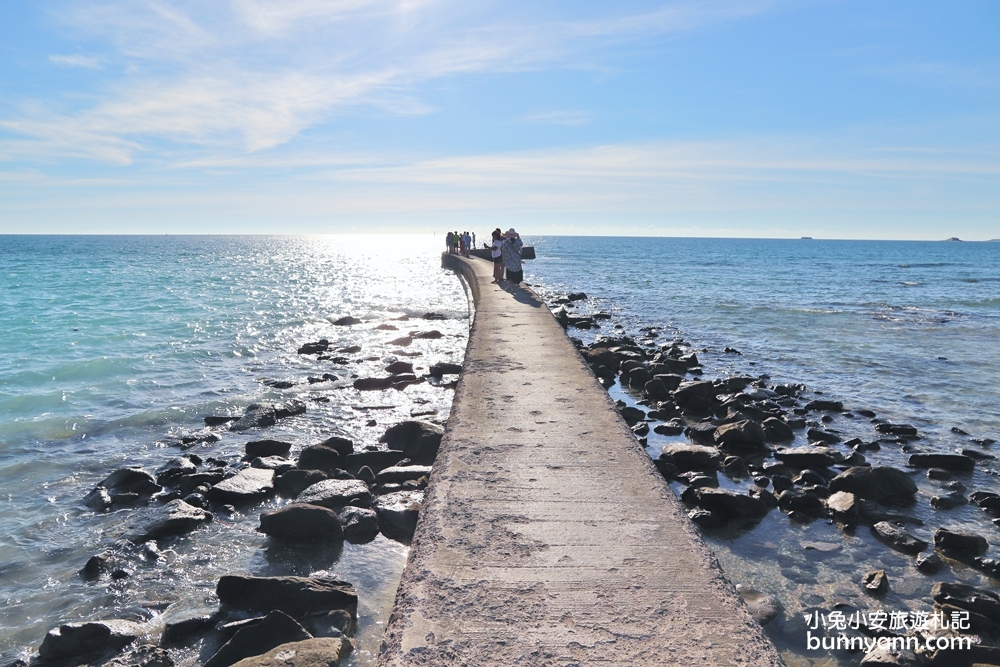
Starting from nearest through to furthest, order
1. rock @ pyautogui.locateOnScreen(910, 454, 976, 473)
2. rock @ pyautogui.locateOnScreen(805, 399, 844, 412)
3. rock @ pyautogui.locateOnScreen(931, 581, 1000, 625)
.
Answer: rock @ pyautogui.locateOnScreen(931, 581, 1000, 625), rock @ pyautogui.locateOnScreen(910, 454, 976, 473), rock @ pyautogui.locateOnScreen(805, 399, 844, 412)

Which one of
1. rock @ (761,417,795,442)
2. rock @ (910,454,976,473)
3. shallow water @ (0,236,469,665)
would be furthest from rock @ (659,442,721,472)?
shallow water @ (0,236,469,665)

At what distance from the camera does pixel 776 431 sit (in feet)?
27.0

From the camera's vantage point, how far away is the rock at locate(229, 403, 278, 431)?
898 centimetres

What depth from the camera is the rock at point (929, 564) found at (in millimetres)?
4852

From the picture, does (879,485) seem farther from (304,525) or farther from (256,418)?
(256,418)

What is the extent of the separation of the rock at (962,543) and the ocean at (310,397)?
34 centimetres

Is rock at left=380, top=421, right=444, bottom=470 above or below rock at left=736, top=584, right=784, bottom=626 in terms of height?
above

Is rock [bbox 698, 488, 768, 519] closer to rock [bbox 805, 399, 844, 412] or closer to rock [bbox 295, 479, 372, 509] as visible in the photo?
rock [bbox 295, 479, 372, 509]

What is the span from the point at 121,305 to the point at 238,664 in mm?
24375

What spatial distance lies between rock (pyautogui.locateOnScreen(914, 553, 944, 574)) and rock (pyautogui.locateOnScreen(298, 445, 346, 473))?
520cm

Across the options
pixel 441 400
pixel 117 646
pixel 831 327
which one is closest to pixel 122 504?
pixel 117 646

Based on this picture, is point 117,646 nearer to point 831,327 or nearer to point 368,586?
point 368,586

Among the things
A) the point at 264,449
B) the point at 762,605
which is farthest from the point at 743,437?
the point at 264,449

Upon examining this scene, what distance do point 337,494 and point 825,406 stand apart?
7.22 m
